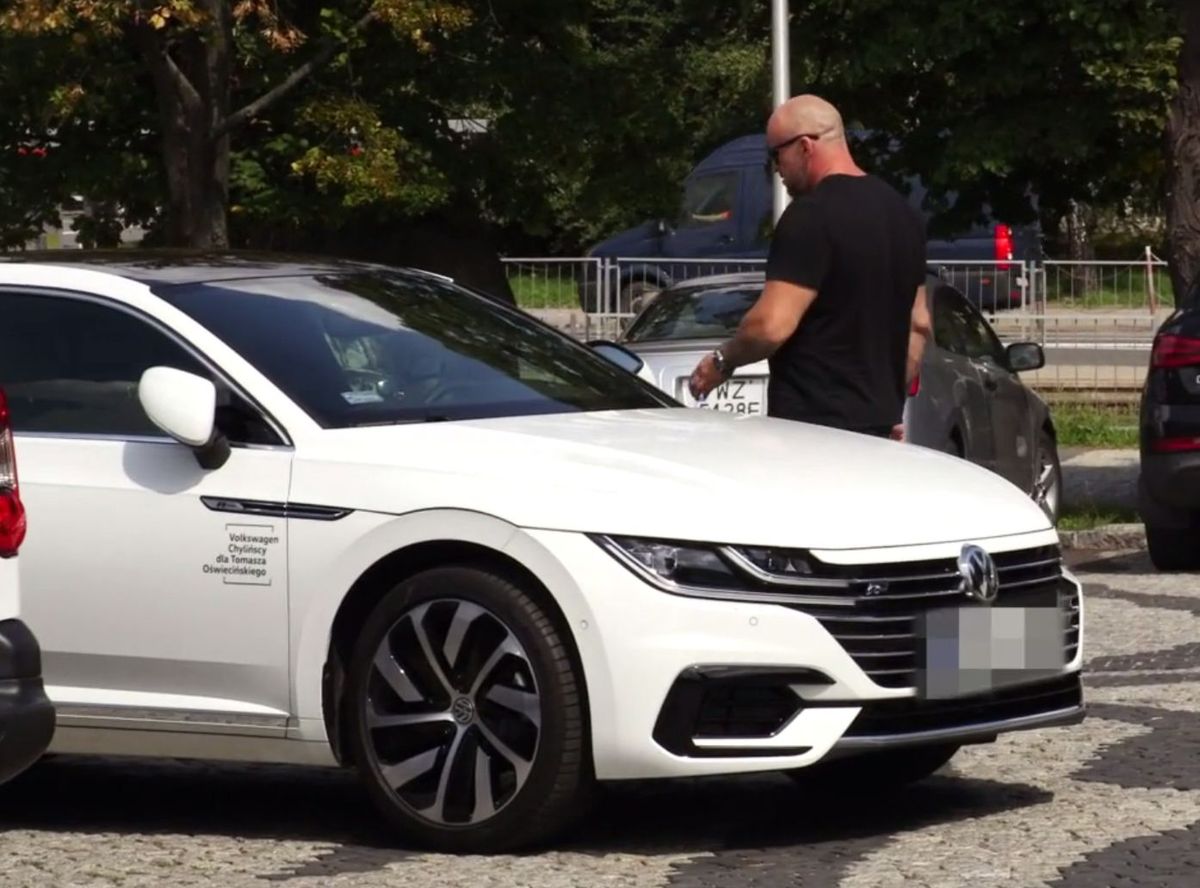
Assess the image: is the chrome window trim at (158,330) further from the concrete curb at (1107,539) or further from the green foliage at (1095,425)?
the green foliage at (1095,425)

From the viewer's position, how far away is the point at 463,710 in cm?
675

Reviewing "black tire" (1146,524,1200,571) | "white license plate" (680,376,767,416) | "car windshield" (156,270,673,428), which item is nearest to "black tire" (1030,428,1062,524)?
"black tire" (1146,524,1200,571)

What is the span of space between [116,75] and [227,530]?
13.9 metres

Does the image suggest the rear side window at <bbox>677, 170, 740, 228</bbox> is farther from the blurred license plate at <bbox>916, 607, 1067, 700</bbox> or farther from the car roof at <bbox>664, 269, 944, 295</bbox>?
the blurred license plate at <bbox>916, 607, 1067, 700</bbox>

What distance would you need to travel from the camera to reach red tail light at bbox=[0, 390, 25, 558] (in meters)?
5.96

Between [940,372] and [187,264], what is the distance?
21.9 ft

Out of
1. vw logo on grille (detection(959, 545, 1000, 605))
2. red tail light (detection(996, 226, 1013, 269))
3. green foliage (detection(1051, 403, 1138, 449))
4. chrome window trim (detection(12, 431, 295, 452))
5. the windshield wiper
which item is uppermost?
red tail light (detection(996, 226, 1013, 269))

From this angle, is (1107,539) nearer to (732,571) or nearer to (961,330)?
(961,330)

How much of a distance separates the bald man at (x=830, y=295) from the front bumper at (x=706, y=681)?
5.74 ft

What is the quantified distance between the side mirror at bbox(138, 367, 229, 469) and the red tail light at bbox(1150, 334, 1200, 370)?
6.86 m

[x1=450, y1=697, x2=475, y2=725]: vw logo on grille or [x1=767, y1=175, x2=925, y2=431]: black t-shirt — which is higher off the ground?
[x1=767, y1=175, x2=925, y2=431]: black t-shirt

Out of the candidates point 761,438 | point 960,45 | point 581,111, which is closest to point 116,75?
point 581,111

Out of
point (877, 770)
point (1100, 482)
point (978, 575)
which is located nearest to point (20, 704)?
point (978, 575)

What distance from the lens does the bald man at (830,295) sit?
829 cm
